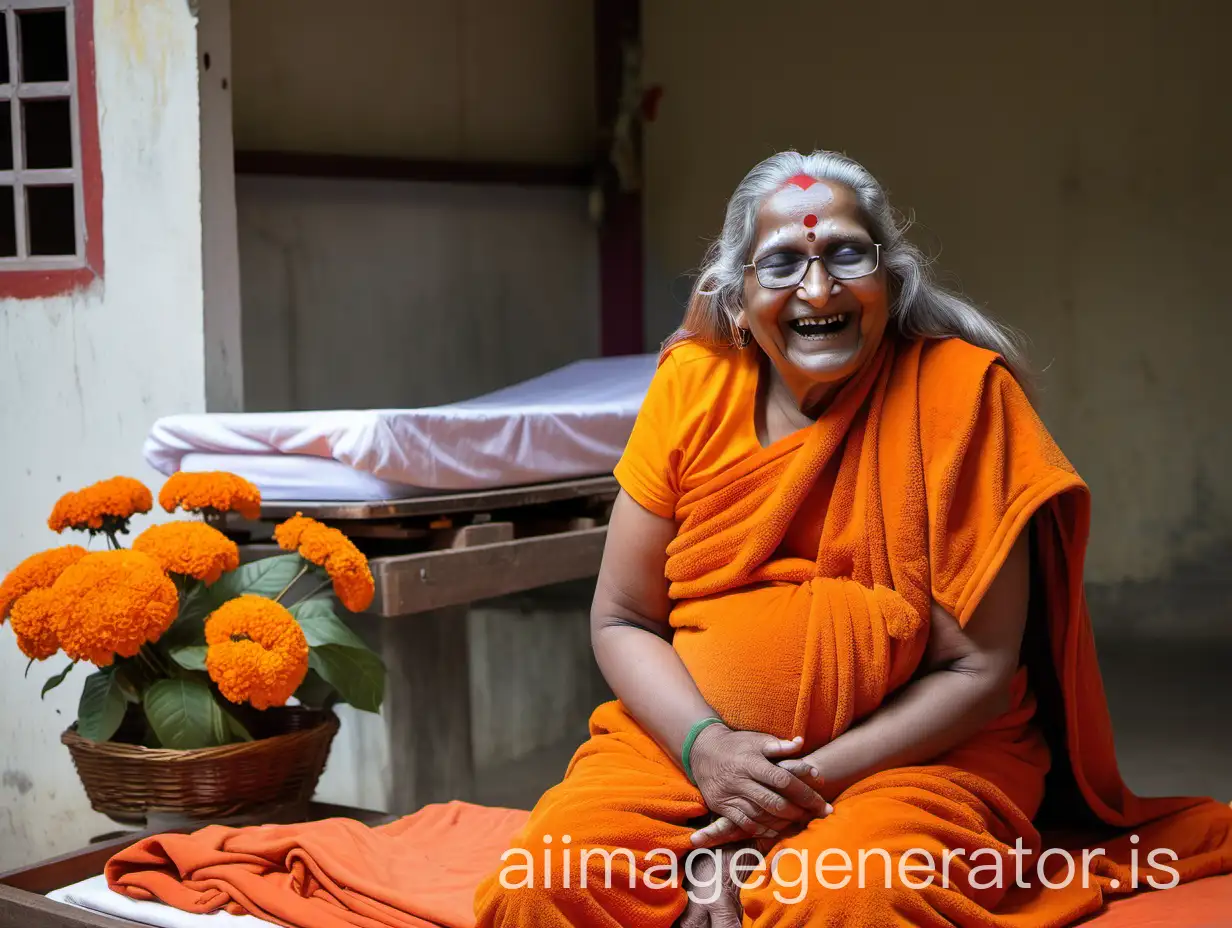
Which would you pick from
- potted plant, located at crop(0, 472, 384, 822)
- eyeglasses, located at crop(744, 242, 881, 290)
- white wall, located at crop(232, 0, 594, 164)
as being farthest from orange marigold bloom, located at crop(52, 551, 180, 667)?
white wall, located at crop(232, 0, 594, 164)

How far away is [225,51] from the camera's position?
12.4 feet

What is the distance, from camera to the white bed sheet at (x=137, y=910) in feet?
7.48

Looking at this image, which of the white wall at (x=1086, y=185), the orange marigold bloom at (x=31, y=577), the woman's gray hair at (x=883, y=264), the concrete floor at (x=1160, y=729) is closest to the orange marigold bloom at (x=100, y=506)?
the orange marigold bloom at (x=31, y=577)

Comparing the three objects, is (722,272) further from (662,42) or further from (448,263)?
(662,42)

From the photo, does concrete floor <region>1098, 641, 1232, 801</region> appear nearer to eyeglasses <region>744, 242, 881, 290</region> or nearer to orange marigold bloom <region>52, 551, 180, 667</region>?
eyeglasses <region>744, 242, 881, 290</region>

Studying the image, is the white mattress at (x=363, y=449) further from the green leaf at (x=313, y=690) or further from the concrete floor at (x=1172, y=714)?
the concrete floor at (x=1172, y=714)

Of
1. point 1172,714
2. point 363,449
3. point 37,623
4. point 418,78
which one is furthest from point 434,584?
point 418,78

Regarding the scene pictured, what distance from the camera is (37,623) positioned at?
2.66 m

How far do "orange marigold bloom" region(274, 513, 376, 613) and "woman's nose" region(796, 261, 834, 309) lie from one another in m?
1.16

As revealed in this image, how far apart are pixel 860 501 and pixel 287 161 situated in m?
3.57

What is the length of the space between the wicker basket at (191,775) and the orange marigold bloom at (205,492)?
498 millimetres

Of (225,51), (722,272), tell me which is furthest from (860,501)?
(225,51)

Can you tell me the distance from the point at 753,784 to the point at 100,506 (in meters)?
1.57

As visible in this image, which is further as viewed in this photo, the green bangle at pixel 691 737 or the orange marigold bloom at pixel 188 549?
the orange marigold bloom at pixel 188 549
